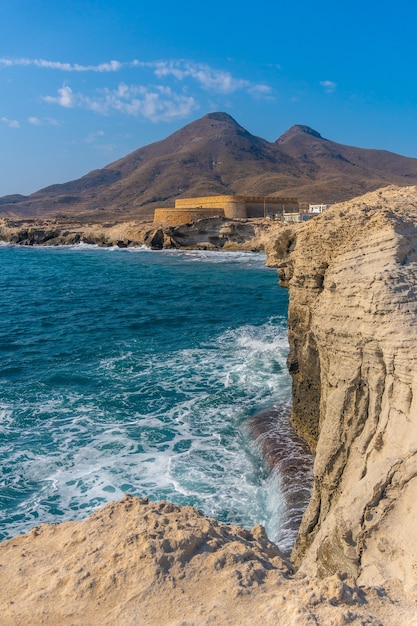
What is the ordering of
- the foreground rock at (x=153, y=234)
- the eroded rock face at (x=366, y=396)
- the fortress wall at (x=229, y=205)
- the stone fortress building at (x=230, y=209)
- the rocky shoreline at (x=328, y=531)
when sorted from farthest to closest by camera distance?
1. the fortress wall at (x=229, y=205)
2. the stone fortress building at (x=230, y=209)
3. the foreground rock at (x=153, y=234)
4. the eroded rock face at (x=366, y=396)
5. the rocky shoreline at (x=328, y=531)

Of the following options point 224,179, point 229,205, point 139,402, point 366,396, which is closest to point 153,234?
point 229,205

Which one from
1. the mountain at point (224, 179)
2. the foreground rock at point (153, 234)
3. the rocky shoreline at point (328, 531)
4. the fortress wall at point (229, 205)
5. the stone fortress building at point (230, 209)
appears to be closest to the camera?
the rocky shoreline at point (328, 531)

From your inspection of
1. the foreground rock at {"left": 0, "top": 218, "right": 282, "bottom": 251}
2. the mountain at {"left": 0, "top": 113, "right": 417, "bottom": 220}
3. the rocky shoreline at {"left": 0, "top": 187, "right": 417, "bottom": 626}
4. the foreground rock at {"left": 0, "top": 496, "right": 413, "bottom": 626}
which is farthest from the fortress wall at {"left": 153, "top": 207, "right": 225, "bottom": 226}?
the foreground rock at {"left": 0, "top": 496, "right": 413, "bottom": 626}

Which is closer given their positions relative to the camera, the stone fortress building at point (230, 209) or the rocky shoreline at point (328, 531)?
the rocky shoreline at point (328, 531)

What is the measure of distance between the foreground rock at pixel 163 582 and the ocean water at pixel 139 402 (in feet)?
13.1

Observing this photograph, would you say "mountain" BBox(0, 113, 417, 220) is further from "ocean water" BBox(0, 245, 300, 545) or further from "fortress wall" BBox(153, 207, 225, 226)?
"ocean water" BBox(0, 245, 300, 545)

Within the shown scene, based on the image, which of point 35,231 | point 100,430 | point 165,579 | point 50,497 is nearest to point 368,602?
point 165,579

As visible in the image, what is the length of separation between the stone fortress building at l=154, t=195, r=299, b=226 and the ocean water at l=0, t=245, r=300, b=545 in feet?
110

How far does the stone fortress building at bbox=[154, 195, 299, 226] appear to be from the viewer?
5955cm

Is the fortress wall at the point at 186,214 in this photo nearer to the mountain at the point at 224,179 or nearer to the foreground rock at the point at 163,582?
the mountain at the point at 224,179

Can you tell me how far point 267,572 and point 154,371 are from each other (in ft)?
37.3

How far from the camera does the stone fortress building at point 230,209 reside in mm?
59553

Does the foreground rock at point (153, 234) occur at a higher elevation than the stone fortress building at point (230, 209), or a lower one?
lower

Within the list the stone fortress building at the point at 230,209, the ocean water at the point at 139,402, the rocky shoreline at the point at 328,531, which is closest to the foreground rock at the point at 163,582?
the rocky shoreline at the point at 328,531
